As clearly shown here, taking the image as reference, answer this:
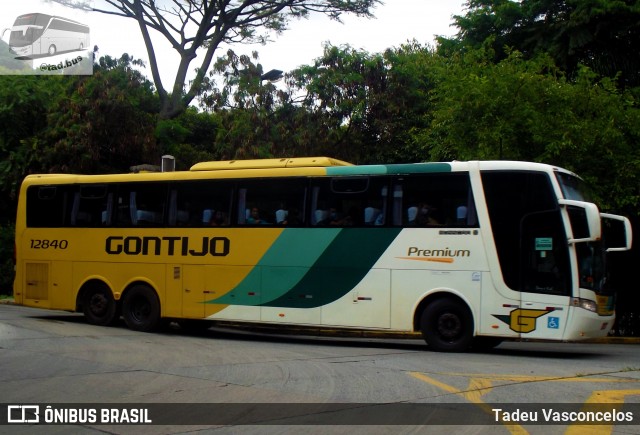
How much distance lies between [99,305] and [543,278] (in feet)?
33.3

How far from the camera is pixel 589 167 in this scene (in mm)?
19078

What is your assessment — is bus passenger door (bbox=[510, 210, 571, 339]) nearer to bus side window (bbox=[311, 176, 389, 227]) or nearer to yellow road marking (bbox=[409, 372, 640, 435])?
yellow road marking (bbox=[409, 372, 640, 435])

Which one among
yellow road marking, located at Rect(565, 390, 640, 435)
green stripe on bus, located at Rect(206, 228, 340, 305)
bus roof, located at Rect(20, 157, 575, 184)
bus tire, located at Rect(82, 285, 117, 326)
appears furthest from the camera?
bus tire, located at Rect(82, 285, 117, 326)

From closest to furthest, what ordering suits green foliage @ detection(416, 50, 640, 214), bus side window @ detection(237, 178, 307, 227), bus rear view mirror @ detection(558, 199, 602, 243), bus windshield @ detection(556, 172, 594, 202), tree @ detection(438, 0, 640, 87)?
bus rear view mirror @ detection(558, 199, 602, 243), bus windshield @ detection(556, 172, 594, 202), bus side window @ detection(237, 178, 307, 227), green foliage @ detection(416, 50, 640, 214), tree @ detection(438, 0, 640, 87)

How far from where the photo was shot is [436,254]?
14.0 m

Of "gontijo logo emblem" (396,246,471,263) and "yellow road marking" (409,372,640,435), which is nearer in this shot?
"yellow road marking" (409,372,640,435)

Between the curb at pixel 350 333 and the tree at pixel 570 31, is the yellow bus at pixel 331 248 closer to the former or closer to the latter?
the curb at pixel 350 333

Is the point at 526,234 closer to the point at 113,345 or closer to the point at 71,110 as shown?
the point at 113,345

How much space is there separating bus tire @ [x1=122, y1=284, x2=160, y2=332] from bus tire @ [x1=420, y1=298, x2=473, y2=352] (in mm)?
6186

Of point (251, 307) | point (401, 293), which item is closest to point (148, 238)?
point (251, 307)

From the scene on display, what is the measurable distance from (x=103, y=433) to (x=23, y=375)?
3.52m

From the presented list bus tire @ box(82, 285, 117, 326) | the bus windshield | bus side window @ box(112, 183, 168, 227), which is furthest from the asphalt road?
the bus windshield

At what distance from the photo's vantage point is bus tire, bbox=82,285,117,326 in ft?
57.7

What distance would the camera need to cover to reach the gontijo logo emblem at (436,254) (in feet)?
45.4
